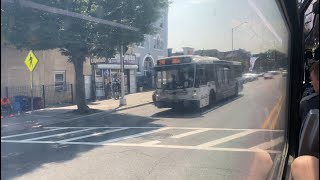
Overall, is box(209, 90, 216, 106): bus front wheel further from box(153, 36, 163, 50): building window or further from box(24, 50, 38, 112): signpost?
box(24, 50, 38, 112): signpost

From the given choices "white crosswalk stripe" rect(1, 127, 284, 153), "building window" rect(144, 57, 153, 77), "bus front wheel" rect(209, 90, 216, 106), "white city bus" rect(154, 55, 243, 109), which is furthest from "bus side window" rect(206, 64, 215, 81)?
"building window" rect(144, 57, 153, 77)

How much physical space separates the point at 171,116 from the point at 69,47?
68cm

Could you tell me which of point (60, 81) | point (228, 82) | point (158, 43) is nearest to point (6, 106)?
point (60, 81)

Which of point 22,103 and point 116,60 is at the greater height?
point 116,60

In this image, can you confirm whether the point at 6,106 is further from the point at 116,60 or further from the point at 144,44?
the point at 144,44

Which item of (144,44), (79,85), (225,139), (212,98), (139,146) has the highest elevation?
(144,44)

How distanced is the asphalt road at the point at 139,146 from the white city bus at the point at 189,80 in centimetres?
6

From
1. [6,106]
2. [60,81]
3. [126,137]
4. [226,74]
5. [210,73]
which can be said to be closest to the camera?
→ [6,106]

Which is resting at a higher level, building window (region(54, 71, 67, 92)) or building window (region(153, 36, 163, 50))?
building window (region(153, 36, 163, 50))

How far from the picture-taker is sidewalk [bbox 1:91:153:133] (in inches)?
34.5

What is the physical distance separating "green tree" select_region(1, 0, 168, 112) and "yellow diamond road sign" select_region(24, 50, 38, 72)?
0.02 metres

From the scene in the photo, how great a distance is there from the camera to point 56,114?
1.12 m

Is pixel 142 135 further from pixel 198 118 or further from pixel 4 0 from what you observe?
pixel 4 0

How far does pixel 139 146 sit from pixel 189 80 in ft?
1.45
